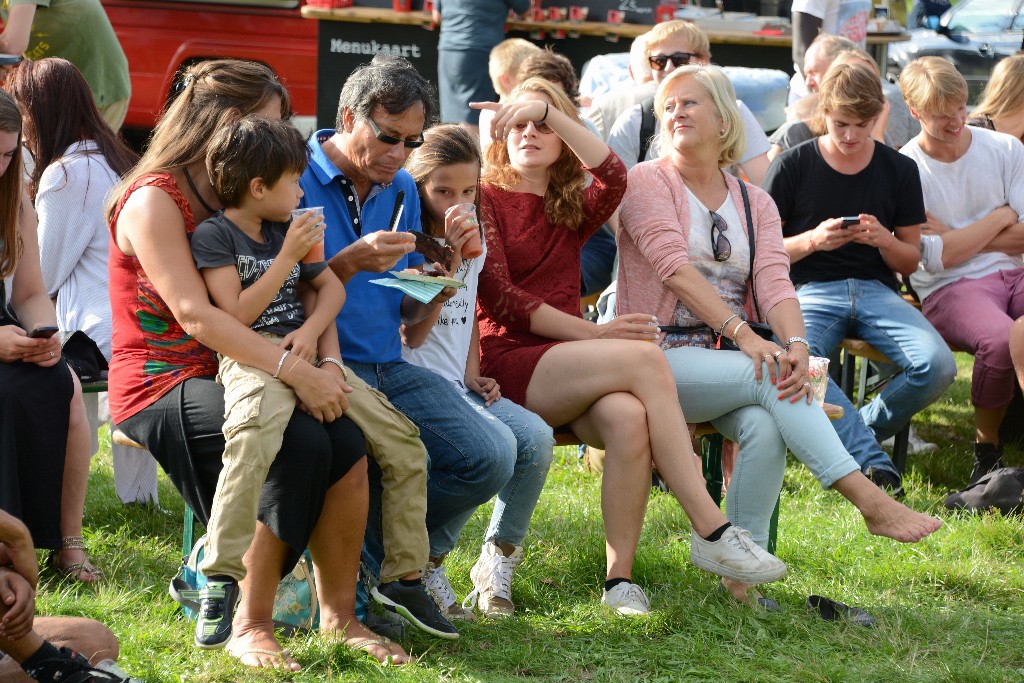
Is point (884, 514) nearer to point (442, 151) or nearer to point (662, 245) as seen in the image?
point (662, 245)

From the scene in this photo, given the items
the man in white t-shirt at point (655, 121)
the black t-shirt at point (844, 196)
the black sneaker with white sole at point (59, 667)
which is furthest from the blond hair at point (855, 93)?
the black sneaker with white sole at point (59, 667)

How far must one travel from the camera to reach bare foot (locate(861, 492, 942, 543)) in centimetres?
375

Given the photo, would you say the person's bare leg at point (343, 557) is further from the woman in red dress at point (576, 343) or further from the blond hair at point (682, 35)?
the blond hair at point (682, 35)

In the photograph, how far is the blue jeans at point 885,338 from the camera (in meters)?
5.01

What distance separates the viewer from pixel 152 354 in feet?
10.5

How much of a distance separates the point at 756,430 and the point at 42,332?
7.15ft

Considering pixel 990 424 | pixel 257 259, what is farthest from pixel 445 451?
pixel 990 424

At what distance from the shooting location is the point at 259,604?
3.10 metres

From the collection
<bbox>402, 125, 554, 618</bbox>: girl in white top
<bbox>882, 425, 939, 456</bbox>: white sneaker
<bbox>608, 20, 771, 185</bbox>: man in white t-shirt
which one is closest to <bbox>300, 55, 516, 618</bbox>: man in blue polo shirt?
<bbox>402, 125, 554, 618</bbox>: girl in white top

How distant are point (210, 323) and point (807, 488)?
2884 mm

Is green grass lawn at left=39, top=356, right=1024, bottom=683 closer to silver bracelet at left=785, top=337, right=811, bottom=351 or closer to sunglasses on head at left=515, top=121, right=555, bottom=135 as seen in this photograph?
silver bracelet at left=785, top=337, right=811, bottom=351

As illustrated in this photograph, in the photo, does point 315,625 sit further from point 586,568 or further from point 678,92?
point 678,92

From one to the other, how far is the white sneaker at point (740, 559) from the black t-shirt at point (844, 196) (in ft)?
6.52

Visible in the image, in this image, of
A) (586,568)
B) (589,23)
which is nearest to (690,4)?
(589,23)
